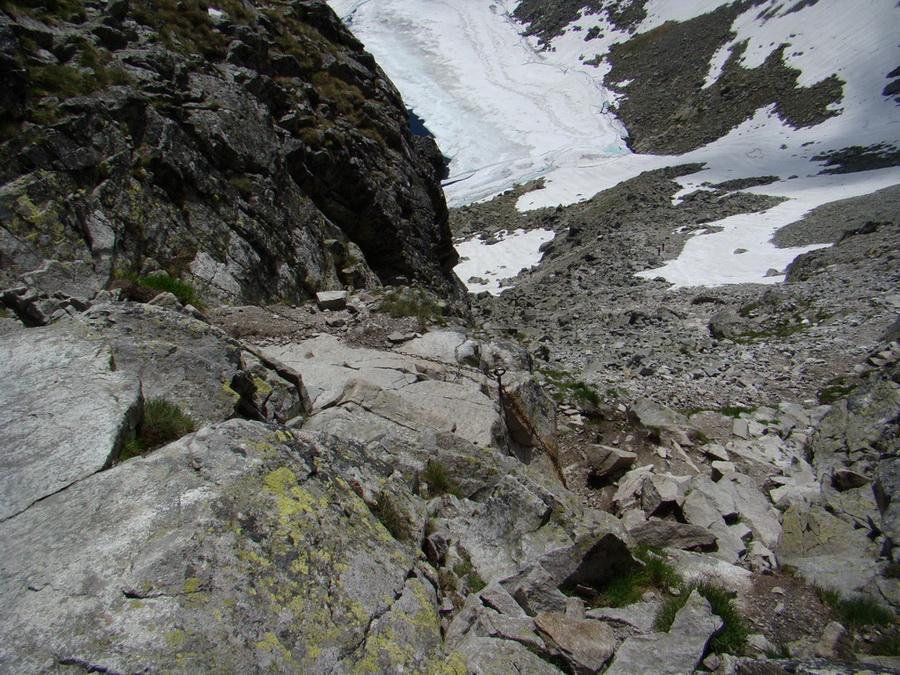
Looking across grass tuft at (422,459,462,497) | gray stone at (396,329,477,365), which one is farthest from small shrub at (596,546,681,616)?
gray stone at (396,329,477,365)

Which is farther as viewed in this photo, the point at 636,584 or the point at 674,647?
the point at 636,584

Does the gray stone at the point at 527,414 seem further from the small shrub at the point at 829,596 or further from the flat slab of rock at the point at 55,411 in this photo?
the flat slab of rock at the point at 55,411

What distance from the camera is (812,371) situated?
12883 millimetres

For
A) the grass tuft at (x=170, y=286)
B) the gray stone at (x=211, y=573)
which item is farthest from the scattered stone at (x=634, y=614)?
the grass tuft at (x=170, y=286)

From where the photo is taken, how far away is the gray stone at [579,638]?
3.05 m

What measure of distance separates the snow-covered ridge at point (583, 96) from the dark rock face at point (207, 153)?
2107cm

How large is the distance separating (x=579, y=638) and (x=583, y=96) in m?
78.1

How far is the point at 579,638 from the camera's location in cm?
319

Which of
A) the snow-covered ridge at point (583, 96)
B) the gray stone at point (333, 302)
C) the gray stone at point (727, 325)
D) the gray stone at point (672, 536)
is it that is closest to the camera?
the gray stone at point (672, 536)

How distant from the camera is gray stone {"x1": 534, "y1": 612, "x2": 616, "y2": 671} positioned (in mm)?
3047

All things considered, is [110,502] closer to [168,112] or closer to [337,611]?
[337,611]

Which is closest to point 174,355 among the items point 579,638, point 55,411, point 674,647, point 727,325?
point 55,411

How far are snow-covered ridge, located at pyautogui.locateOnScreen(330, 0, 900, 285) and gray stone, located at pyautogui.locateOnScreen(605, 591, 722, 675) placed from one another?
94.7ft

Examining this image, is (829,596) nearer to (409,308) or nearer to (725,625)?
Answer: (725,625)
